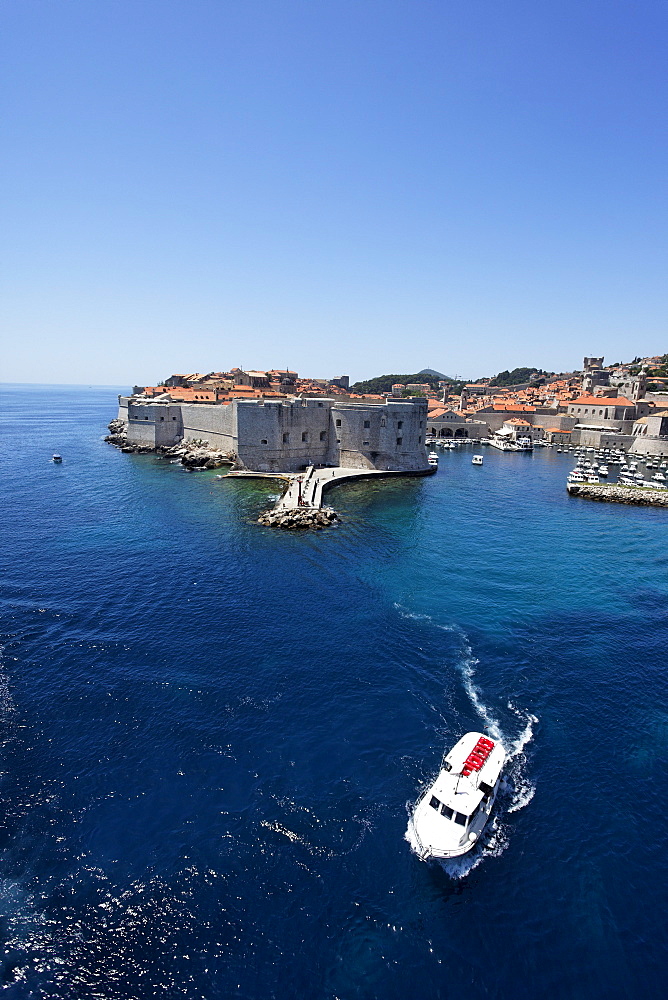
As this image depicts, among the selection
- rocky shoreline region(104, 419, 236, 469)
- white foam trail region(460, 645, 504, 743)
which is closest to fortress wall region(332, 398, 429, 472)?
rocky shoreline region(104, 419, 236, 469)

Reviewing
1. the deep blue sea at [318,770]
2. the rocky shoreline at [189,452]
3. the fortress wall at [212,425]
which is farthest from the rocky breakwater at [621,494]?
the rocky shoreline at [189,452]

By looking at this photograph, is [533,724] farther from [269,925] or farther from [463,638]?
[269,925]

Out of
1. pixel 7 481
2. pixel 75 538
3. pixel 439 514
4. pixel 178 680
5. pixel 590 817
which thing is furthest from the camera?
pixel 7 481

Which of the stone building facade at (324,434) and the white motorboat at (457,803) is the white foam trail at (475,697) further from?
the stone building facade at (324,434)

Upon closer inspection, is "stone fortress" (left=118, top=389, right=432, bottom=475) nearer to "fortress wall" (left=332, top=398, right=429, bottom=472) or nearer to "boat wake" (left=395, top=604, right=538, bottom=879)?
"fortress wall" (left=332, top=398, right=429, bottom=472)

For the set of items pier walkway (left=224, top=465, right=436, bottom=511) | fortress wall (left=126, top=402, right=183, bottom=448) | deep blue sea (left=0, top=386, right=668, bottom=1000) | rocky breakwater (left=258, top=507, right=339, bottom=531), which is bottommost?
deep blue sea (left=0, top=386, right=668, bottom=1000)

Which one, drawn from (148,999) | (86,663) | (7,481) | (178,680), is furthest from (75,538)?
(148,999)

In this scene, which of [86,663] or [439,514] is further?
[439,514]
